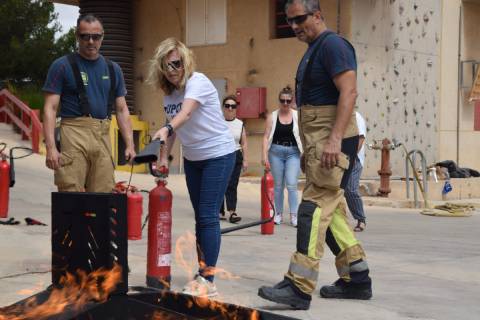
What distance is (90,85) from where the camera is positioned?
614 cm

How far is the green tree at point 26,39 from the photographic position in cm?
3656

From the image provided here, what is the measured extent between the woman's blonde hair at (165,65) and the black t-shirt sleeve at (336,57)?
0.95 metres

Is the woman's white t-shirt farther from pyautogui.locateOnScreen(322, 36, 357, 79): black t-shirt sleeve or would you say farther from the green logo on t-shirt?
pyautogui.locateOnScreen(322, 36, 357, 79): black t-shirt sleeve

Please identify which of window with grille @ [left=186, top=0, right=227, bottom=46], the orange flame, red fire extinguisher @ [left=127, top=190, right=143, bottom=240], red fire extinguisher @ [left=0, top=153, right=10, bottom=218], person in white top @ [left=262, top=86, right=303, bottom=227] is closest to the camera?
the orange flame

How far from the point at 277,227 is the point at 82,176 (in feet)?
15.7

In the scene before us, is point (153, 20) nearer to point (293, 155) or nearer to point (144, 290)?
point (293, 155)

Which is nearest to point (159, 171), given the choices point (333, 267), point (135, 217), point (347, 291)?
point (347, 291)

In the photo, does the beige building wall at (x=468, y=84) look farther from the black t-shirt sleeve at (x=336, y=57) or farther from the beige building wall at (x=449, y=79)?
the black t-shirt sleeve at (x=336, y=57)

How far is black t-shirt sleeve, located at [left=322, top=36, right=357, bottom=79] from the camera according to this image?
17.8ft

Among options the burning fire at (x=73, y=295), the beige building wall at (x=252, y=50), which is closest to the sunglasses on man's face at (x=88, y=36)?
the burning fire at (x=73, y=295)

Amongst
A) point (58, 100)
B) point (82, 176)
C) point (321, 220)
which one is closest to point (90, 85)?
point (58, 100)

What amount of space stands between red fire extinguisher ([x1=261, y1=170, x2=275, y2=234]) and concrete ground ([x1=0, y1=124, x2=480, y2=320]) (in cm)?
16

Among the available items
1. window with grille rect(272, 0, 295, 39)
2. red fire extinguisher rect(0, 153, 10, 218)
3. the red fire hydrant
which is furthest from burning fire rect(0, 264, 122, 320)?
window with grille rect(272, 0, 295, 39)

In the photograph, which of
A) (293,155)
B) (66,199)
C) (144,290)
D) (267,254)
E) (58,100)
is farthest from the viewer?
(293,155)
